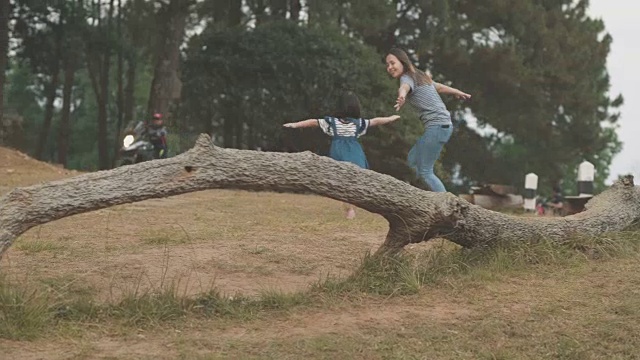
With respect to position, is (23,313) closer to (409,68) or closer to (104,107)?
(409,68)

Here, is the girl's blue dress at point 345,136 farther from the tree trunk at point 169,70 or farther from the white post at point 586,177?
the tree trunk at point 169,70

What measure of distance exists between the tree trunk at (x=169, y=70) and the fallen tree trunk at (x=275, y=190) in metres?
12.6

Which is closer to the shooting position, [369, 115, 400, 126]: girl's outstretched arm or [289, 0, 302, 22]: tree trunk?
[369, 115, 400, 126]: girl's outstretched arm

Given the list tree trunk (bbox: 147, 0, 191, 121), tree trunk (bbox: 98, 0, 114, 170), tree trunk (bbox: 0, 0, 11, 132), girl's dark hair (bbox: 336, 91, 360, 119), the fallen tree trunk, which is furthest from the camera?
tree trunk (bbox: 98, 0, 114, 170)

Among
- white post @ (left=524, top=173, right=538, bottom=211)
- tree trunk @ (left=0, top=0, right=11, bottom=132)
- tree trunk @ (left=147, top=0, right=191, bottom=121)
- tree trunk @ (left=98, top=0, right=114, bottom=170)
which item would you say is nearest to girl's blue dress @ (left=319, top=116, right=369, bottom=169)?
white post @ (left=524, top=173, right=538, bottom=211)

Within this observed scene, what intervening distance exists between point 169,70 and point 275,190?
45.2 feet

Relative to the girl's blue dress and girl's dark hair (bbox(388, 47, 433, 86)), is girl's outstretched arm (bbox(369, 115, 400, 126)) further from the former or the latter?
the girl's blue dress

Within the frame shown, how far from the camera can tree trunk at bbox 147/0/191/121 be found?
18.1 metres

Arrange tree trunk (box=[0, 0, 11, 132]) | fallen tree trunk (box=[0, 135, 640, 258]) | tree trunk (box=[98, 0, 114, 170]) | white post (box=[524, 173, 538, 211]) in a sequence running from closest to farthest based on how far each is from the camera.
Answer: fallen tree trunk (box=[0, 135, 640, 258]) < white post (box=[524, 173, 538, 211]) < tree trunk (box=[0, 0, 11, 132]) < tree trunk (box=[98, 0, 114, 170])

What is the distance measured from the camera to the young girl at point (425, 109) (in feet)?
21.4

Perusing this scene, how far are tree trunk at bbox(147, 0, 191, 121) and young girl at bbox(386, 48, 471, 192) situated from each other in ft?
38.0

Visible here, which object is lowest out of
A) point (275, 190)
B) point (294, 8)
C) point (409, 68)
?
point (275, 190)

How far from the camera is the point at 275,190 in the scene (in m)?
5.10

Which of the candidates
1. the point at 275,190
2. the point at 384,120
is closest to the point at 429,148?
the point at 384,120
